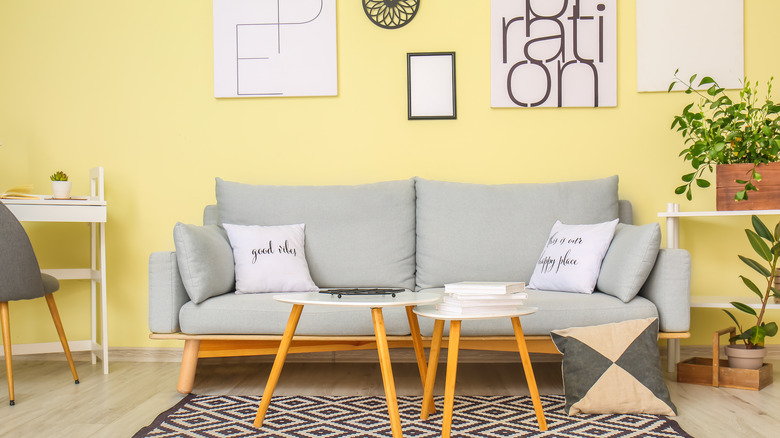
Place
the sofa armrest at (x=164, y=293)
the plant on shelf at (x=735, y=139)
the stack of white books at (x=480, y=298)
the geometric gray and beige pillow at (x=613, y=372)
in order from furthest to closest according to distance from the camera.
Answer: the plant on shelf at (x=735, y=139)
the sofa armrest at (x=164, y=293)
the geometric gray and beige pillow at (x=613, y=372)
the stack of white books at (x=480, y=298)

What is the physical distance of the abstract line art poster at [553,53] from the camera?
3174 mm

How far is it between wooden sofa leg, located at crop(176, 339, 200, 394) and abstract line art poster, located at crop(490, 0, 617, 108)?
5.87ft

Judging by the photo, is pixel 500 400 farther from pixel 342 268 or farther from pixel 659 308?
pixel 342 268

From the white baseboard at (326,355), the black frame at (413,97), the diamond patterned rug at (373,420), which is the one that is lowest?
the white baseboard at (326,355)

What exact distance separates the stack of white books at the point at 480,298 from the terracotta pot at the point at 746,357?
1273mm

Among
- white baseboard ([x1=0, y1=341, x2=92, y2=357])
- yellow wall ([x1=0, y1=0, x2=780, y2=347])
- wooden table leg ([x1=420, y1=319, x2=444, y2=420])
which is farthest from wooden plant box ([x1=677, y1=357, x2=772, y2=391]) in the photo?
white baseboard ([x1=0, y1=341, x2=92, y2=357])

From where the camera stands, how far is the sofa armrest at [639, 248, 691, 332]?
2381mm

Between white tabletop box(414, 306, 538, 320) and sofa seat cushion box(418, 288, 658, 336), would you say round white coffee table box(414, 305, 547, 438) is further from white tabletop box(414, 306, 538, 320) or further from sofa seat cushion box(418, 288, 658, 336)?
sofa seat cushion box(418, 288, 658, 336)

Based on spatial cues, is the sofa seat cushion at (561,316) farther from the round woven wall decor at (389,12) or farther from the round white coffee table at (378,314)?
the round woven wall decor at (389,12)

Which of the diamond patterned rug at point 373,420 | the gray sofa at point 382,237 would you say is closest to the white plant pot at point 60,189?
the gray sofa at point 382,237

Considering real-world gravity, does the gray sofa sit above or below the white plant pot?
below

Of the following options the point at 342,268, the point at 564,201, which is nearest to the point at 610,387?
the point at 564,201

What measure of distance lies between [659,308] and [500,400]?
0.68m

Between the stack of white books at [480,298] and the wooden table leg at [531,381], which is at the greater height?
the stack of white books at [480,298]
